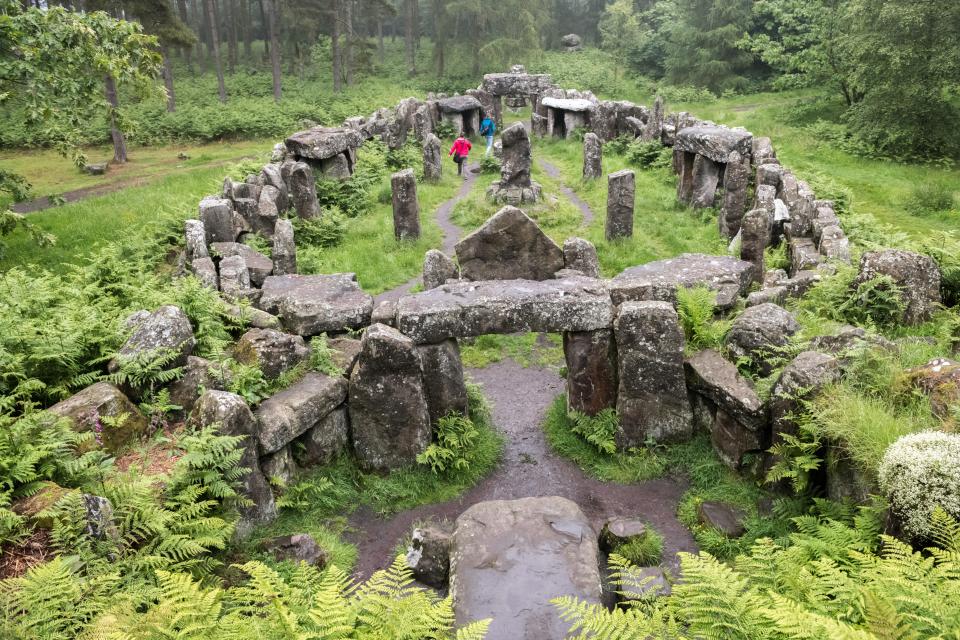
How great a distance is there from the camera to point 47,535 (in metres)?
5.94

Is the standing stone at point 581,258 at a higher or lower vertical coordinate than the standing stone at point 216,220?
lower

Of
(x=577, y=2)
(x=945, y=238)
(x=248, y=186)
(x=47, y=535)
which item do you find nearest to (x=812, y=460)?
(x=945, y=238)

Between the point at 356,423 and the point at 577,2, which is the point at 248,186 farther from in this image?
the point at 577,2

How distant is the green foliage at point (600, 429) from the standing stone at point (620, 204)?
8775mm

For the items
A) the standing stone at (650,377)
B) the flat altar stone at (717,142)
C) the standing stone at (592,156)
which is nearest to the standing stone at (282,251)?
the standing stone at (650,377)

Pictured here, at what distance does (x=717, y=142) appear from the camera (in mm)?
19328

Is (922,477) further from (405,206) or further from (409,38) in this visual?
(409,38)

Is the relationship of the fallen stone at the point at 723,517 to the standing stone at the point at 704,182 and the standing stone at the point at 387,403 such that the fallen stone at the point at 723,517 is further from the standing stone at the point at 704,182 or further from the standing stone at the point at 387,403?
the standing stone at the point at 704,182

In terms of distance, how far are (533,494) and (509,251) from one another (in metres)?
5.41

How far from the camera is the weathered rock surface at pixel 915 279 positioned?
966 centimetres

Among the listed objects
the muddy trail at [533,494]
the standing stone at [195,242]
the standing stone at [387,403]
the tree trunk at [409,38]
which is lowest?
the muddy trail at [533,494]

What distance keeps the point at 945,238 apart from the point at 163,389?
39.2 feet

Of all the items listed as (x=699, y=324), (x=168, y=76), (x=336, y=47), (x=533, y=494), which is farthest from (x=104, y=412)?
(x=336, y=47)

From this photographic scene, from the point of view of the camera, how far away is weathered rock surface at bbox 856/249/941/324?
9.66m
